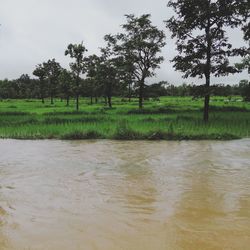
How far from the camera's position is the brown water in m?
4.72

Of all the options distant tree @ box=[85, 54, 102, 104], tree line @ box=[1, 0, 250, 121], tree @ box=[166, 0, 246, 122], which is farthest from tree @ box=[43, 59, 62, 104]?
tree @ box=[166, 0, 246, 122]

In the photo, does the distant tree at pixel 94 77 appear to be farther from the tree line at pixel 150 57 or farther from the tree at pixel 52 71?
the tree at pixel 52 71

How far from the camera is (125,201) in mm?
6445

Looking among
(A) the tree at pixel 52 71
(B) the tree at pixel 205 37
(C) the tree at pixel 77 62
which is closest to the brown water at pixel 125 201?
(B) the tree at pixel 205 37

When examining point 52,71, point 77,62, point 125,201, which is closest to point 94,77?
point 77,62

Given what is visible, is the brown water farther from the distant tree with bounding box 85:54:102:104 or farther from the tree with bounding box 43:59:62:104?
the tree with bounding box 43:59:62:104

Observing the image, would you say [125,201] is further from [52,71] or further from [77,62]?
[52,71]

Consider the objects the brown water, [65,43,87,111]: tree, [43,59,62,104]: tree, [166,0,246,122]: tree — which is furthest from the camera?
[43,59,62,104]: tree

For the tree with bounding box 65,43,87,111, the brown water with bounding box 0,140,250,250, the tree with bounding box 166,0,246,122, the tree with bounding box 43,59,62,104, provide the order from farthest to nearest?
the tree with bounding box 43,59,62,104 < the tree with bounding box 65,43,87,111 < the tree with bounding box 166,0,246,122 < the brown water with bounding box 0,140,250,250

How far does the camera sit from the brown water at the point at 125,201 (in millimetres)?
4719

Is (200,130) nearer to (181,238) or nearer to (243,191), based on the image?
(243,191)

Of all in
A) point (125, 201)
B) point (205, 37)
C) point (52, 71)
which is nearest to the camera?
point (125, 201)

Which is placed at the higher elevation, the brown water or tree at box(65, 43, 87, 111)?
tree at box(65, 43, 87, 111)

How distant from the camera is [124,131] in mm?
15875
